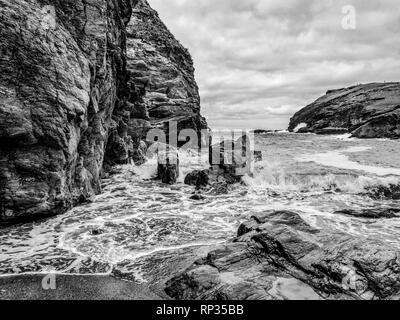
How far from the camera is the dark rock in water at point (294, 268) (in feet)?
16.0

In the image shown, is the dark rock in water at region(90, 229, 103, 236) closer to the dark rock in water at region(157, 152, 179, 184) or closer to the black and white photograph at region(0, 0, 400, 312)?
the black and white photograph at region(0, 0, 400, 312)

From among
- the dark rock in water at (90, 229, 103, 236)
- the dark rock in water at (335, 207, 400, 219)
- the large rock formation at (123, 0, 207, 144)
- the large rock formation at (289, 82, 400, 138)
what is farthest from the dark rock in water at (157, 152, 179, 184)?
the large rock formation at (289, 82, 400, 138)

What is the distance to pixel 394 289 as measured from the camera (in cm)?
476

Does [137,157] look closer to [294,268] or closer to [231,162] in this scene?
[231,162]

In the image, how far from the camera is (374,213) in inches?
398

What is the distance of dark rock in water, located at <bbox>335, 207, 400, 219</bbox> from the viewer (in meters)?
10.0

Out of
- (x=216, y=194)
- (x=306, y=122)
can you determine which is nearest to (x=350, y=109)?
(x=306, y=122)

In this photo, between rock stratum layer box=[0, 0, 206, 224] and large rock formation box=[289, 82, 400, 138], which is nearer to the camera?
rock stratum layer box=[0, 0, 206, 224]

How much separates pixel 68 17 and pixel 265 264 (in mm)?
11559

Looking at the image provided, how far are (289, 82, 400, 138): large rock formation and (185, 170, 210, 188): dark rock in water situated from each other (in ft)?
151

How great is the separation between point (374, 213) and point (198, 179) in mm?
8130

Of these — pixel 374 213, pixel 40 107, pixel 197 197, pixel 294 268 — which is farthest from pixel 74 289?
pixel 374 213

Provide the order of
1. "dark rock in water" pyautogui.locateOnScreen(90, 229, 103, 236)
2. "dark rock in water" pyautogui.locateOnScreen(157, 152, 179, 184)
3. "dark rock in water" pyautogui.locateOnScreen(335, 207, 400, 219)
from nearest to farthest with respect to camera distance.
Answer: "dark rock in water" pyautogui.locateOnScreen(90, 229, 103, 236) < "dark rock in water" pyautogui.locateOnScreen(335, 207, 400, 219) < "dark rock in water" pyautogui.locateOnScreen(157, 152, 179, 184)
